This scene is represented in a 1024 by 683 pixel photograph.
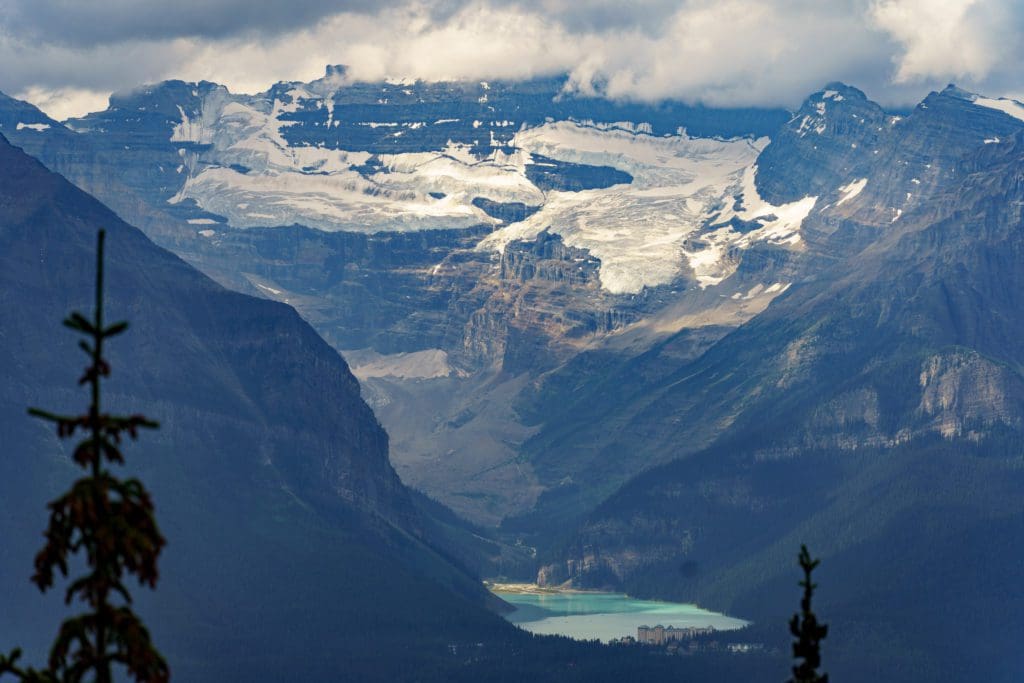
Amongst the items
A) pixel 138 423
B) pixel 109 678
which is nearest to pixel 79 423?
pixel 138 423

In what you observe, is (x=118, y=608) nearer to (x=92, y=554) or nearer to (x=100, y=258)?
(x=92, y=554)

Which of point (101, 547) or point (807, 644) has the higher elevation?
point (101, 547)

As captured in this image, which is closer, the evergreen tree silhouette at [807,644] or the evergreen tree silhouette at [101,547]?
the evergreen tree silhouette at [101,547]

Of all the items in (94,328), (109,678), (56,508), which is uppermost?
(94,328)

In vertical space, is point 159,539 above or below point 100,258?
below

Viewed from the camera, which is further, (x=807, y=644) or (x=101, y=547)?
(x=807, y=644)

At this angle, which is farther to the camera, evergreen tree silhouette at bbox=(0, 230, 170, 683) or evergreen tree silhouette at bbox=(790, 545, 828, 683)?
evergreen tree silhouette at bbox=(790, 545, 828, 683)

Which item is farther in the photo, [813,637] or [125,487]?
[813,637]
